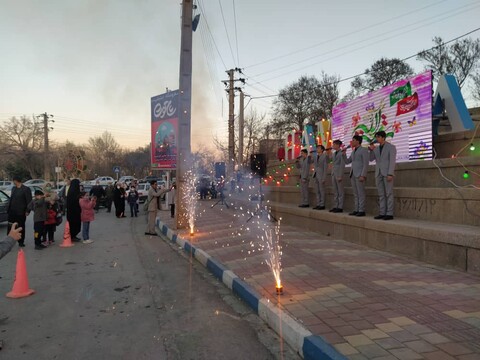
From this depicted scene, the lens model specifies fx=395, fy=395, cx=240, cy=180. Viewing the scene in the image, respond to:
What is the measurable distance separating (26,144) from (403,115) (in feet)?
219

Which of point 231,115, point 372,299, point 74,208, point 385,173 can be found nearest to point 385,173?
point 385,173

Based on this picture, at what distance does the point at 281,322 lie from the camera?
14.2ft

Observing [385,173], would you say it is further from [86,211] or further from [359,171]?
[86,211]

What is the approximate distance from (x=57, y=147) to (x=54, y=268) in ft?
226

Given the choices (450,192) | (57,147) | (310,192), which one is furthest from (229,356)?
(57,147)

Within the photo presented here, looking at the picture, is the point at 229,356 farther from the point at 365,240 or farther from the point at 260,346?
the point at 365,240

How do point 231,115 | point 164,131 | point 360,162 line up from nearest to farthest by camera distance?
1. point 360,162
2. point 164,131
3. point 231,115

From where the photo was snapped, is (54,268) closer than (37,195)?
Yes

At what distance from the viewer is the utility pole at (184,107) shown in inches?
499

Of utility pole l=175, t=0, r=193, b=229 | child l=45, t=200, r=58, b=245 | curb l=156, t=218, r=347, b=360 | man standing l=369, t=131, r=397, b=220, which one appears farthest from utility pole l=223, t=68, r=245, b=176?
curb l=156, t=218, r=347, b=360

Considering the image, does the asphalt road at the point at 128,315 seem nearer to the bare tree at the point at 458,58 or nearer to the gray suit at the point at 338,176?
the gray suit at the point at 338,176

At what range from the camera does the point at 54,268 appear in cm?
802

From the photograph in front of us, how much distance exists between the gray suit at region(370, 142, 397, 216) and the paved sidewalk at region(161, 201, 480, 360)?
1036mm

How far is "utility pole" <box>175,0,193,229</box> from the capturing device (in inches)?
499
